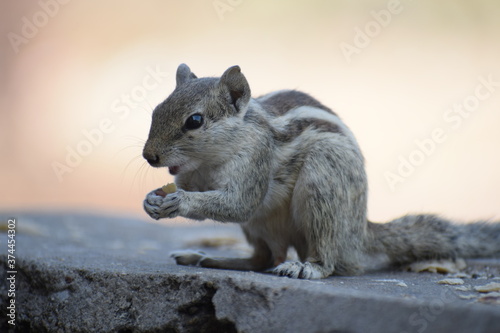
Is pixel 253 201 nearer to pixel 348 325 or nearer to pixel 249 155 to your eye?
pixel 249 155

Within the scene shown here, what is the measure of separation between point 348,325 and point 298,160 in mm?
1513

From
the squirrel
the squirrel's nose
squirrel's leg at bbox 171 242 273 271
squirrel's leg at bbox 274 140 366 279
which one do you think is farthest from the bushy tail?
the squirrel's nose

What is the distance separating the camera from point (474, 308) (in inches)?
87.1

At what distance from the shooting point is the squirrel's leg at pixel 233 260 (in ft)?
13.1

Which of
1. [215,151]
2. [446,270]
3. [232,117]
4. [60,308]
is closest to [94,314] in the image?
[60,308]

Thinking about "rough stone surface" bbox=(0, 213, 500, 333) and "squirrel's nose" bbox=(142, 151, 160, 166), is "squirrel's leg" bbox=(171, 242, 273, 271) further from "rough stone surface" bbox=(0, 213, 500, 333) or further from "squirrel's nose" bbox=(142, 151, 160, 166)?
"squirrel's nose" bbox=(142, 151, 160, 166)

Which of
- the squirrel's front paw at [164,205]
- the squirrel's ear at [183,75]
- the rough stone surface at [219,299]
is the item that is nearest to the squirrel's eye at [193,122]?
the squirrel's front paw at [164,205]

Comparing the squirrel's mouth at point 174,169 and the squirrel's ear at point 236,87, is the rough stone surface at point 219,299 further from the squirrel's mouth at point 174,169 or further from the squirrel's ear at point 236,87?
the squirrel's ear at point 236,87

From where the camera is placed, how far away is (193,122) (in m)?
3.59

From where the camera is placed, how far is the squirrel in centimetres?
353

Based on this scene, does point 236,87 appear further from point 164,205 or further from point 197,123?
point 164,205

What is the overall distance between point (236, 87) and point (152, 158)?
69 cm

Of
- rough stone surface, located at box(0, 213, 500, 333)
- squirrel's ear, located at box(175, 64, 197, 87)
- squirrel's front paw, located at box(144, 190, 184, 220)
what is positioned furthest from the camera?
squirrel's ear, located at box(175, 64, 197, 87)

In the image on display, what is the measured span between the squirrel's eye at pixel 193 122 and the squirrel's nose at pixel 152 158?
252 millimetres
